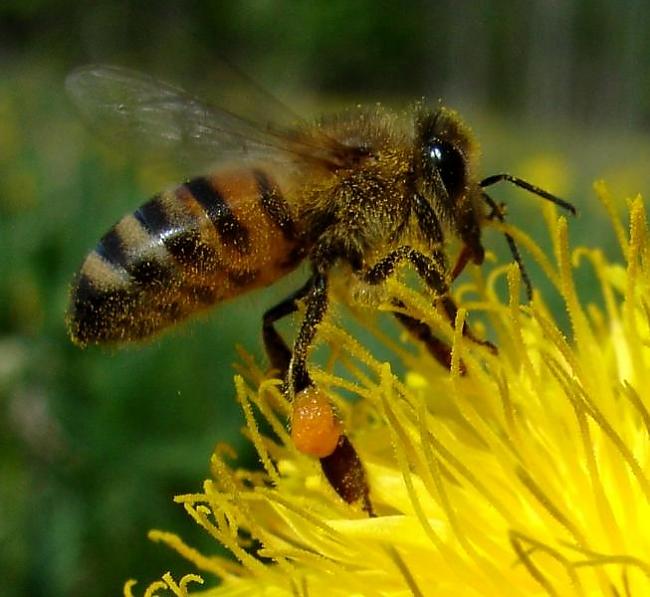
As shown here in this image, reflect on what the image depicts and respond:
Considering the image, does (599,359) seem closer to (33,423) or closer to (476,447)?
(476,447)

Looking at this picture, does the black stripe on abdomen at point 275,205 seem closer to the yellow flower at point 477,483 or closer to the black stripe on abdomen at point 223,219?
the black stripe on abdomen at point 223,219

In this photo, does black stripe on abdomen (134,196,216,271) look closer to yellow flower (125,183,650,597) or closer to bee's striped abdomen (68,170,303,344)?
bee's striped abdomen (68,170,303,344)

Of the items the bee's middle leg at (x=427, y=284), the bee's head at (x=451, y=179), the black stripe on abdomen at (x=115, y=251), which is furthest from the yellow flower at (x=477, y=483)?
the black stripe on abdomen at (x=115, y=251)

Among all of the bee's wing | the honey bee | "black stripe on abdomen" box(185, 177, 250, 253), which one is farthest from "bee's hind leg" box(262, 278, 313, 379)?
the bee's wing

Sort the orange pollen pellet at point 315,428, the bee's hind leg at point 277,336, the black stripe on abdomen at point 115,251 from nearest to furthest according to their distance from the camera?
the orange pollen pellet at point 315,428 → the black stripe on abdomen at point 115,251 → the bee's hind leg at point 277,336

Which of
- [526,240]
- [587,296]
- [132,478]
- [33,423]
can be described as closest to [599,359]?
[526,240]

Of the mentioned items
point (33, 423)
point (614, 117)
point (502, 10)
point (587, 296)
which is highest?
point (587, 296)

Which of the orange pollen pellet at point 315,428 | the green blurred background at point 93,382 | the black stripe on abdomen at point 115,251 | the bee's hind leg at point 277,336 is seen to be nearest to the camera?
the orange pollen pellet at point 315,428
